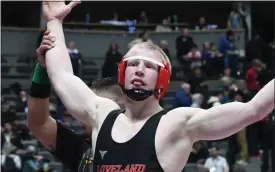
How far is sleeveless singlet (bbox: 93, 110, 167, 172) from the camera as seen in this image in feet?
13.9

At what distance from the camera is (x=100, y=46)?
971 inches

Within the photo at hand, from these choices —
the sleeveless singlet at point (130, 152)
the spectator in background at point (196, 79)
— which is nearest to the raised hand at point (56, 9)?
the sleeveless singlet at point (130, 152)

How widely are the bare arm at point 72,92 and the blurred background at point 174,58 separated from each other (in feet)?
27.6

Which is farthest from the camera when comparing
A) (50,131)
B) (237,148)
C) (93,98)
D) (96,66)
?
(96,66)

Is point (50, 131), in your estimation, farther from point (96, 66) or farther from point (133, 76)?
point (96, 66)

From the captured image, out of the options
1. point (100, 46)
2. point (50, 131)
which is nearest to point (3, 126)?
point (100, 46)

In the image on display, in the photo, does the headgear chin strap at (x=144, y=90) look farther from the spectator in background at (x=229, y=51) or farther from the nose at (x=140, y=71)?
the spectator in background at (x=229, y=51)

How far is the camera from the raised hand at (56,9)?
486 cm

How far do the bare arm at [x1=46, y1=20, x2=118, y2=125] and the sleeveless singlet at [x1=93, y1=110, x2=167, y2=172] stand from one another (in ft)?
0.65

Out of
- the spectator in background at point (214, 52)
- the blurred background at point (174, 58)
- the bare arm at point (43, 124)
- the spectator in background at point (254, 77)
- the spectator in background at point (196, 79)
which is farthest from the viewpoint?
the spectator in background at point (214, 52)

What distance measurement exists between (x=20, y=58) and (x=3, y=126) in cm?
655

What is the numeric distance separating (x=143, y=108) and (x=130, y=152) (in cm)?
28

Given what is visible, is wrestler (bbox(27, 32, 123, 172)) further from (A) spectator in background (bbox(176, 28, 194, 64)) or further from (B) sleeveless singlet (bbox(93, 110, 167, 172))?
Result: (A) spectator in background (bbox(176, 28, 194, 64))

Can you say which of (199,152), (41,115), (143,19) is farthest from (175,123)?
(143,19)
